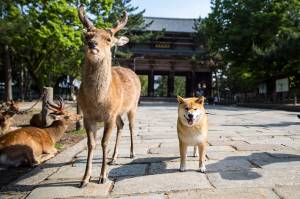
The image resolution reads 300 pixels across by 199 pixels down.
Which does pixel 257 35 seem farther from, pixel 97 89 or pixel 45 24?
pixel 97 89

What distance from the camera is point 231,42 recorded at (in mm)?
29094

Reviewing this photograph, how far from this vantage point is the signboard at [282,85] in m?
24.8

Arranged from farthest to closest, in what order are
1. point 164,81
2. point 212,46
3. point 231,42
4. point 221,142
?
1. point 164,81
2. point 212,46
3. point 231,42
4. point 221,142

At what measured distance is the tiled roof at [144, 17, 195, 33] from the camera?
51.8 meters

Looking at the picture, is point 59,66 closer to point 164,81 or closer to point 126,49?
point 126,49

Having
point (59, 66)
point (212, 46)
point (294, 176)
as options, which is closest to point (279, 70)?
point (212, 46)

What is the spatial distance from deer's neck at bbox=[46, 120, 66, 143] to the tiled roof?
44.3 m

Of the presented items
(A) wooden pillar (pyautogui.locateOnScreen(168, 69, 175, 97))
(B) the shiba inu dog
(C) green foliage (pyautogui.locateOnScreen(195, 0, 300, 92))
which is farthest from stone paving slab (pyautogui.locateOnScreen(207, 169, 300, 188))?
(A) wooden pillar (pyautogui.locateOnScreen(168, 69, 175, 97))

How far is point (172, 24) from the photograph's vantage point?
174 ft

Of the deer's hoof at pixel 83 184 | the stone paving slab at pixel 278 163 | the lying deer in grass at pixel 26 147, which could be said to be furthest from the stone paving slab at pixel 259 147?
the lying deer in grass at pixel 26 147

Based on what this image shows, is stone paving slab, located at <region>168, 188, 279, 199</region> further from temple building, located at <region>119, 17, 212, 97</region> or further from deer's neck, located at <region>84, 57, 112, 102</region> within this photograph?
temple building, located at <region>119, 17, 212, 97</region>

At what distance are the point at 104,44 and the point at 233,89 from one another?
118 feet

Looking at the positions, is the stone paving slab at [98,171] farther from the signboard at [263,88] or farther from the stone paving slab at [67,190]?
the signboard at [263,88]

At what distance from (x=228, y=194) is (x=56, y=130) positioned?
15.9 ft
